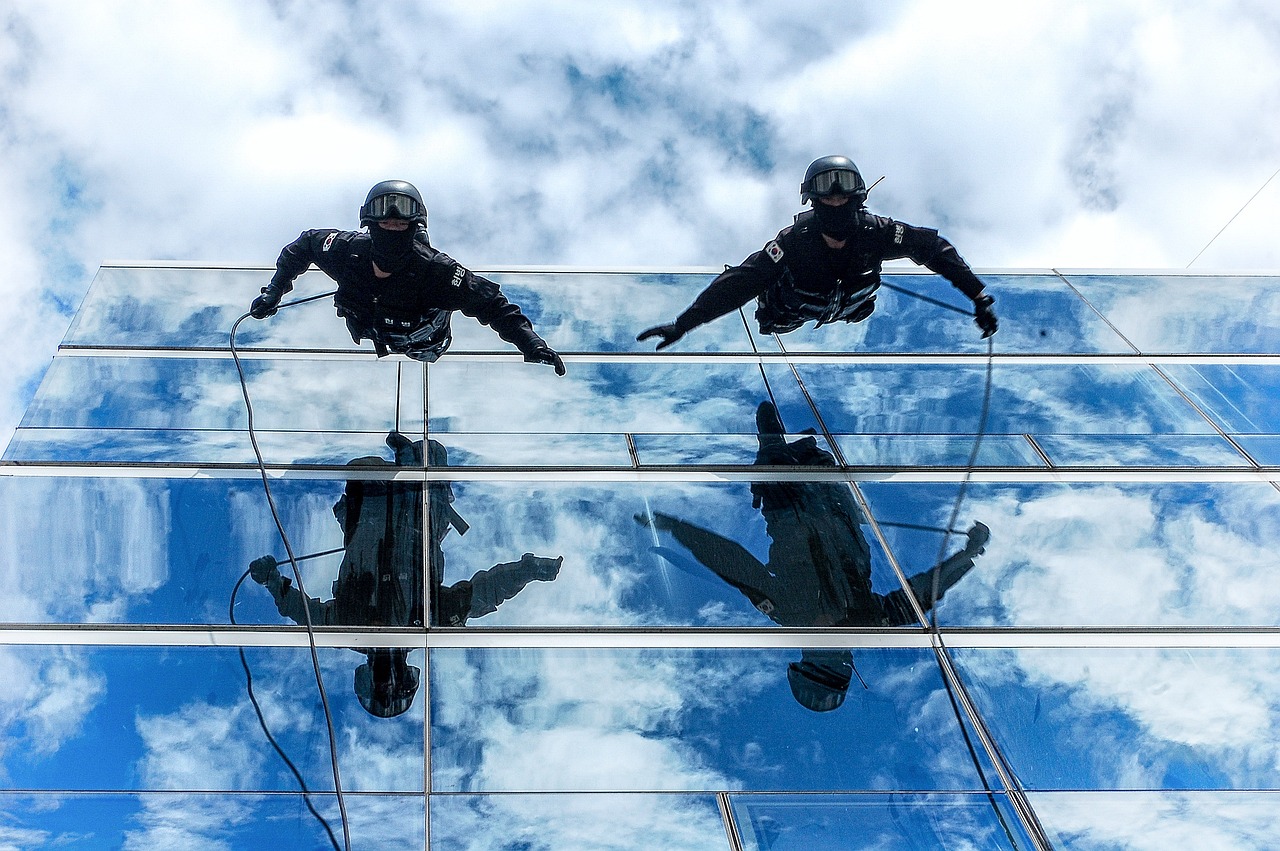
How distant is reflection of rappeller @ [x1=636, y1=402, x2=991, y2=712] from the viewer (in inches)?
231

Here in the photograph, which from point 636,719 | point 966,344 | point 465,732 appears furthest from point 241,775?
point 966,344

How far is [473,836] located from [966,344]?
598 cm

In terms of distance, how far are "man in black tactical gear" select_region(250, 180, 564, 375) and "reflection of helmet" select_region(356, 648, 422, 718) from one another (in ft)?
8.25

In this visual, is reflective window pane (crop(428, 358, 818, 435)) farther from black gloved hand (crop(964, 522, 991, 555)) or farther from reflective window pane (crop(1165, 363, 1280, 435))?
reflective window pane (crop(1165, 363, 1280, 435))

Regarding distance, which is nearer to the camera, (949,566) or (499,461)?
(949,566)

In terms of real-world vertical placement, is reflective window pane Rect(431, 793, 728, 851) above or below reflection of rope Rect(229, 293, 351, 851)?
below

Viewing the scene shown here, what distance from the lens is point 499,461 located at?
7559 millimetres

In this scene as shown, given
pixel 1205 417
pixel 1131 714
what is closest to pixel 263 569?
pixel 1131 714

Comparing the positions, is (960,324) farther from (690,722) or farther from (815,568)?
(690,722)

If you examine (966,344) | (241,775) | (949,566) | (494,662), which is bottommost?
(241,775)

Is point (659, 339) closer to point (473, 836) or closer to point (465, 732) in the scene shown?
point (465, 732)

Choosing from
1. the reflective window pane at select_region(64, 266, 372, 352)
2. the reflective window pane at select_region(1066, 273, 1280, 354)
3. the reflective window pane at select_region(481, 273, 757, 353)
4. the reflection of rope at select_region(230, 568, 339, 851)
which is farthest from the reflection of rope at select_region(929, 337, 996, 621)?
the reflective window pane at select_region(64, 266, 372, 352)

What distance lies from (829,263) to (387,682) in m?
4.12

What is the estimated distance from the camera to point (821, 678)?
575 centimetres
